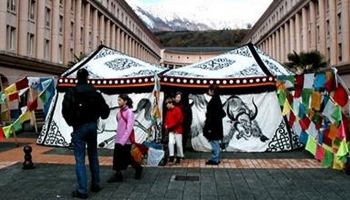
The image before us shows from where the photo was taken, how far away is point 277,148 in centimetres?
1350

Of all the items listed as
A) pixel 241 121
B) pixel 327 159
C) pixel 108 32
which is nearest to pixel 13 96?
pixel 241 121

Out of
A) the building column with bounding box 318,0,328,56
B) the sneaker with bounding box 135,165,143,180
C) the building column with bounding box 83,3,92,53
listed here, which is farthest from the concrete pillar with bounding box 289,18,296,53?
the sneaker with bounding box 135,165,143,180

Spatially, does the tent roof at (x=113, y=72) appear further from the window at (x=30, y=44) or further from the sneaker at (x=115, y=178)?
the window at (x=30, y=44)

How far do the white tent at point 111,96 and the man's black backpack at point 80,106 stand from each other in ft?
21.3

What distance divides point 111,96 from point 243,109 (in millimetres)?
4417

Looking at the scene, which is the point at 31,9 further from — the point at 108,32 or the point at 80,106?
the point at 80,106

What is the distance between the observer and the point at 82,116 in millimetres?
7316

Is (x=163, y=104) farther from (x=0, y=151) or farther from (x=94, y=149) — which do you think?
(x=94, y=149)

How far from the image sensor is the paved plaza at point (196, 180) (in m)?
7.55

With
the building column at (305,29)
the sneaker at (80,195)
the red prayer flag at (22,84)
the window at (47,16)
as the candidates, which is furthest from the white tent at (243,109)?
the building column at (305,29)

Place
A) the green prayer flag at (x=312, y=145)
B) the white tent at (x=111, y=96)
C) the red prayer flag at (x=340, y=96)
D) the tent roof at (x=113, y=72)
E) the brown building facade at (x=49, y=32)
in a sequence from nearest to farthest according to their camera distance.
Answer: the red prayer flag at (x=340, y=96), the green prayer flag at (x=312, y=145), the white tent at (x=111, y=96), the tent roof at (x=113, y=72), the brown building facade at (x=49, y=32)

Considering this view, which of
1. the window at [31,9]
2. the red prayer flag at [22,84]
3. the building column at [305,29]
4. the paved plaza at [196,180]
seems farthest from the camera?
the building column at [305,29]

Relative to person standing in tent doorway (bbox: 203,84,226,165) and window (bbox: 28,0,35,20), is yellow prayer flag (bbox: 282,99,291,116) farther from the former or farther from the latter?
window (bbox: 28,0,35,20)

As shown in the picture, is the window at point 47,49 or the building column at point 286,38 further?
the building column at point 286,38
